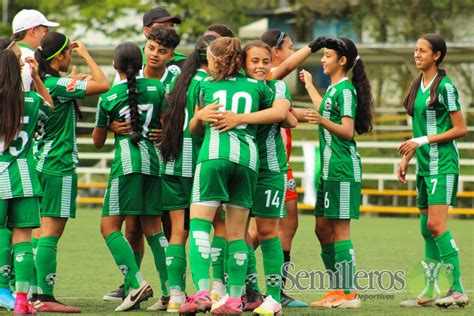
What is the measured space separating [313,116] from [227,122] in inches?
44.4

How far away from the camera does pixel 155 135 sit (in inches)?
319

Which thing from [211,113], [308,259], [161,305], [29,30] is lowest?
[161,305]

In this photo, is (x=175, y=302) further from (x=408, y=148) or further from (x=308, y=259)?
(x=308, y=259)

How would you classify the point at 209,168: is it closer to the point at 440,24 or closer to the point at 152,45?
the point at 152,45

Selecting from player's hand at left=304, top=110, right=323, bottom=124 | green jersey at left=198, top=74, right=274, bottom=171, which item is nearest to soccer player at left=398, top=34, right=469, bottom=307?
player's hand at left=304, top=110, right=323, bottom=124

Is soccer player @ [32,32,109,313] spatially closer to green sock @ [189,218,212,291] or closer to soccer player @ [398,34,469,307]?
green sock @ [189,218,212,291]

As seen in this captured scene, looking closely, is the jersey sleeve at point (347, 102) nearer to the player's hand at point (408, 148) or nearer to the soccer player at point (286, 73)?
the soccer player at point (286, 73)

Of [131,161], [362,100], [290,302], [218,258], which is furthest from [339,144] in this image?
[131,161]

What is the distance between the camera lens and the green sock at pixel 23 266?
24.0 ft

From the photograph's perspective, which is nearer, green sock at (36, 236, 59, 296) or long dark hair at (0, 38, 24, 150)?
long dark hair at (0, 38, 24, 150)

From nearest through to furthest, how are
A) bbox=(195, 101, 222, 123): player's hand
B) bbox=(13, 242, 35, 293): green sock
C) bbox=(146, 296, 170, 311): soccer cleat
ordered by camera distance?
bbox=(195, 101, 222, 123): player's hand, bbox=(13, 242, 35, 293): green sock, bbox=(146, 296, 170, 311): soccer cleat

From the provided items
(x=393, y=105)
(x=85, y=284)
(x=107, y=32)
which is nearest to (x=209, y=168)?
(x=85, y=284)

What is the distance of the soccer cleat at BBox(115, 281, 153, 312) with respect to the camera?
26.2ft

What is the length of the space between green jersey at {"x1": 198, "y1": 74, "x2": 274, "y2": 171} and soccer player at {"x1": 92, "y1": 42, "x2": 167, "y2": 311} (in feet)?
2.90
